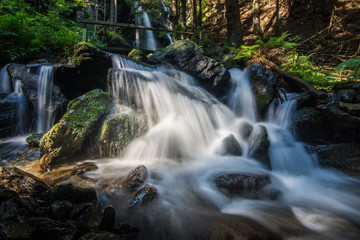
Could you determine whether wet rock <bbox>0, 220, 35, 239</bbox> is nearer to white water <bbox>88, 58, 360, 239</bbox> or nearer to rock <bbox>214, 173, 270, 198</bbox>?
white water <bbox>88, 58, 360, 239</bbox>

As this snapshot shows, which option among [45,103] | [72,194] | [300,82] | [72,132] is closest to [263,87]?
[300,82]

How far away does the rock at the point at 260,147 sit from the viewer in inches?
178

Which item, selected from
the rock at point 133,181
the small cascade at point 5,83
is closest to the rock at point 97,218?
the rock at point 133,181

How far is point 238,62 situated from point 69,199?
9107mm

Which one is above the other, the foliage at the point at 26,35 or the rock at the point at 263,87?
the foliage at the point at 26,35

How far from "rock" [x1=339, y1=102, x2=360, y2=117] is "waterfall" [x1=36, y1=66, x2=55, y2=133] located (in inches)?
340

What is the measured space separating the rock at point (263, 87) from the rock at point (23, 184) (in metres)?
6.50

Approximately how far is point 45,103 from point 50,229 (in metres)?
5.60

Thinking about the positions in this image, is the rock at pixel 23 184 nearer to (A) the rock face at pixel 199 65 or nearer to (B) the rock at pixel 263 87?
(A) the rock face at pixel 199 65

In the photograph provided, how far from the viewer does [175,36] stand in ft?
38.1

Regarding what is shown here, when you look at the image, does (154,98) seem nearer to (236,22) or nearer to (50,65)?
(50,65)

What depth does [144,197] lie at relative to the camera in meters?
2.63

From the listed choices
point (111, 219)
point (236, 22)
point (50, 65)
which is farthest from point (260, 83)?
point (50, 65)

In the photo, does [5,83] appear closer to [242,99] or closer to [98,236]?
[98,236]
